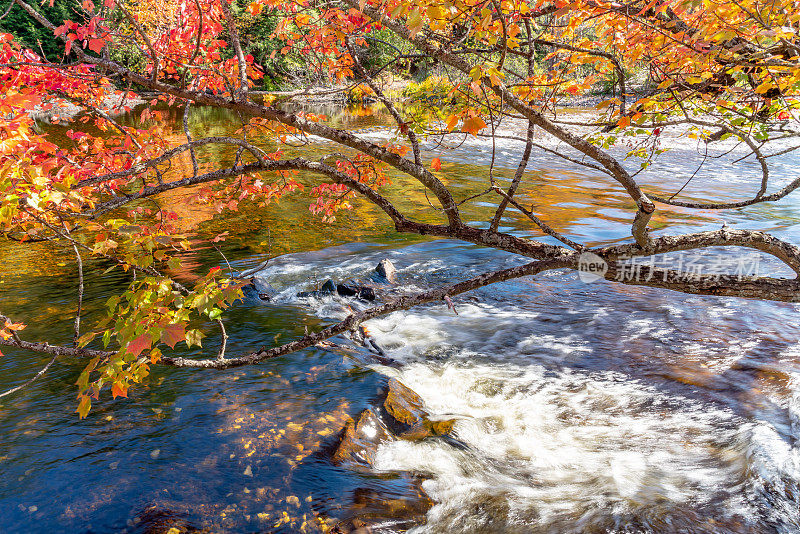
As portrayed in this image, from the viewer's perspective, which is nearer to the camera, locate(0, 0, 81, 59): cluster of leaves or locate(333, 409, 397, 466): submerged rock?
locate(333, 409, 397, 466): submerged rock

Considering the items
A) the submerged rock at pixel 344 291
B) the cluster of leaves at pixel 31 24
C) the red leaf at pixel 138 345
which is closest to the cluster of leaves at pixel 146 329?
the red leaf at pixel 138 345

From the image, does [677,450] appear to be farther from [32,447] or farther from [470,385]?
[32,447]

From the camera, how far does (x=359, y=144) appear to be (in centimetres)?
312

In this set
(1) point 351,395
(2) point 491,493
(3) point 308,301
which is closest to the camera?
(2) point 491,493

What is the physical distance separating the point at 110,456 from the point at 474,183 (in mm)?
10933

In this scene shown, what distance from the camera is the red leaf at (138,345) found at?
2.44 m

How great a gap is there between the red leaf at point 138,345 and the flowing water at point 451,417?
153cm

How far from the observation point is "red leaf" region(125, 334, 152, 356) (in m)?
2.44

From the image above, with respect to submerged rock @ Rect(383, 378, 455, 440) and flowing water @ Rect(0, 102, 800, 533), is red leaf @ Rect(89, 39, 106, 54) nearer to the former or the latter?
flowing water @ Rect(0, 102, 800, 533)

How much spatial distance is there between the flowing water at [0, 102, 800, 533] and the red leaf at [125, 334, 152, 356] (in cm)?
153

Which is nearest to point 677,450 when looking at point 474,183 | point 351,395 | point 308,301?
point 351,395

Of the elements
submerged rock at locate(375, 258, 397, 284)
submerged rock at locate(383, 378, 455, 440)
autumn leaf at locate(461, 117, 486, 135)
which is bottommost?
submerged rock at locate(383, 378, 455, 440)

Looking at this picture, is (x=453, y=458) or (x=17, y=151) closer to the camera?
(x=17, y=151)

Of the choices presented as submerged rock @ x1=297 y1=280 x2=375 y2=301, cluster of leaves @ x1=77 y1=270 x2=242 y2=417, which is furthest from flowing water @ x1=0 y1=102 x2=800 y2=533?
cluster of leaves @ x1=77 y1=270 x2=242 y2=417
